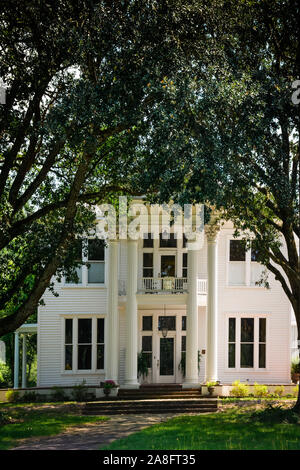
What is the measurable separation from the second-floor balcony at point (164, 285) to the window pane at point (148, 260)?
38.6 inches

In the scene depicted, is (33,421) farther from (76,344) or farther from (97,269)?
(97,269)

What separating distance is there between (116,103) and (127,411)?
39.3 ft

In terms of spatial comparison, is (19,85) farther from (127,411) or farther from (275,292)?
(275,292)

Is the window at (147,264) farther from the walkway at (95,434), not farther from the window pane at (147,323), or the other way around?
the walkway at (95,434)

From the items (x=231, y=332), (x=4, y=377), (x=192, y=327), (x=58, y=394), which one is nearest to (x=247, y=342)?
(x=231, y=332)

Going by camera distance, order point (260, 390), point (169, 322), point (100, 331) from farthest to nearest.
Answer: point (100, 331), point (169, 322), point (260, 390)

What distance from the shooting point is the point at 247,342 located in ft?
96.0

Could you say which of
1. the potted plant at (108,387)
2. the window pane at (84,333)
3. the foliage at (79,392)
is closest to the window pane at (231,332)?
the window pane at (84,333)

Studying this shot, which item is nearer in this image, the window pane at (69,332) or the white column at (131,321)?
the white column at (131,321)

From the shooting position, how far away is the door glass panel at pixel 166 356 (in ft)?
94.6

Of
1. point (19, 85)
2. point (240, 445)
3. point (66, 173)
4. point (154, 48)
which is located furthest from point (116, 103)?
point (240, 445)

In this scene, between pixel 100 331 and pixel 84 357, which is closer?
pixel 84 357

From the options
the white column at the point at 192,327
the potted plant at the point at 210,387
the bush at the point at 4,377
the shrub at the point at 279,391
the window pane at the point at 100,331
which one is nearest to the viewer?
the potted plant at the point at 210,387

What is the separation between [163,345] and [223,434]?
12963 mm
